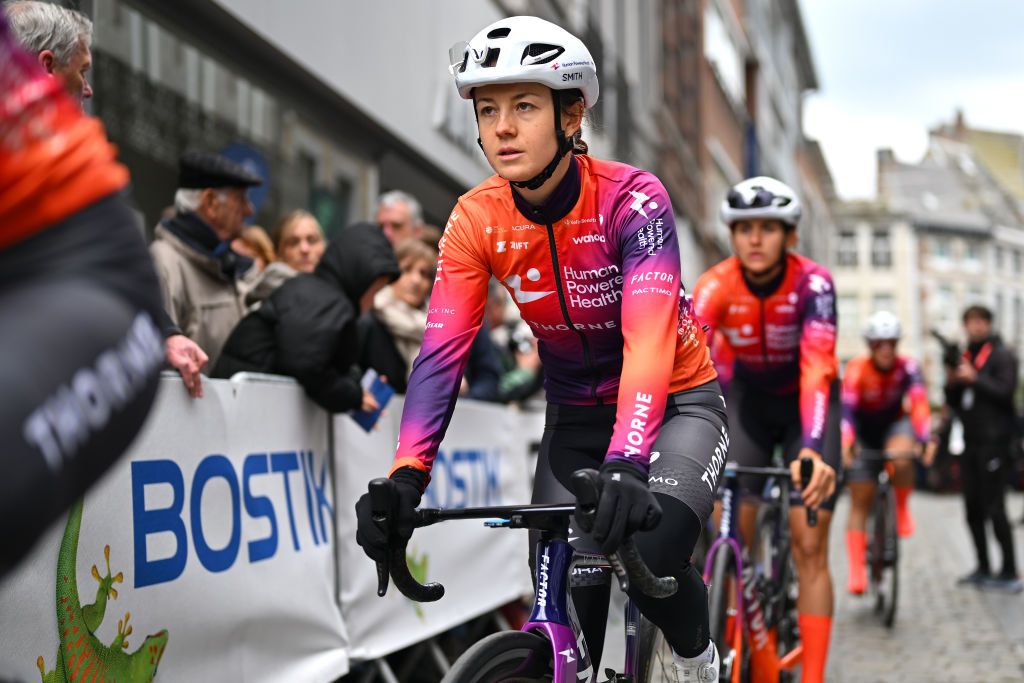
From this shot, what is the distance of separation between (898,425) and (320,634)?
657 centimetres

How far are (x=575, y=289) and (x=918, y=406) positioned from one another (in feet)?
25.2

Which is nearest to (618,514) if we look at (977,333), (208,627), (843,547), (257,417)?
(208,627)

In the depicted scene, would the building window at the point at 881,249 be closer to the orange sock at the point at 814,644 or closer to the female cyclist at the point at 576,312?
the orange sock at the point at 814,644

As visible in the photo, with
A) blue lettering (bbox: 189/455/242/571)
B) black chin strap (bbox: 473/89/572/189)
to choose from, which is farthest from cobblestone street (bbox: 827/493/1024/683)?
black chin strap (bbox: 473/89/572/189)

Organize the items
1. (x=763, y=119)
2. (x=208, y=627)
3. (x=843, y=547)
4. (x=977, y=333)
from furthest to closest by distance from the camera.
Result: (x=763, y=119), (x=843, y=547), (x=977, y=333), (x=208, y=627)

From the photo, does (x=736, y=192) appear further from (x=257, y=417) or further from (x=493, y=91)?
(x=493, y=91)

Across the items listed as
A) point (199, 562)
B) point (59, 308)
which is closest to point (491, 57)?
point (59, 308)

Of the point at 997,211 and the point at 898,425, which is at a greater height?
the point at 997,211

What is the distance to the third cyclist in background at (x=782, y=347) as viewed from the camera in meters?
5.53

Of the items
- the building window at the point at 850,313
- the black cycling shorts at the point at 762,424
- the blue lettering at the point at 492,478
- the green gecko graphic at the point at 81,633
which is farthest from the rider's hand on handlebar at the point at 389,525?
the building window at the point at 850,313

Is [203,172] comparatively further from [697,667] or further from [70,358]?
[70,358]

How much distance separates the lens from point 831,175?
88812mm

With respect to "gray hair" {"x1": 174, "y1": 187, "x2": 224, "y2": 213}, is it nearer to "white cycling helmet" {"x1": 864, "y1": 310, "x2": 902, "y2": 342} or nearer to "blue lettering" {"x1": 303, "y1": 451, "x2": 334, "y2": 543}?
"blue lettering" {"x1": 303, "y1": 451, "x2": 334, "y2": 543}

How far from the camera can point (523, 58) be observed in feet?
10.2
